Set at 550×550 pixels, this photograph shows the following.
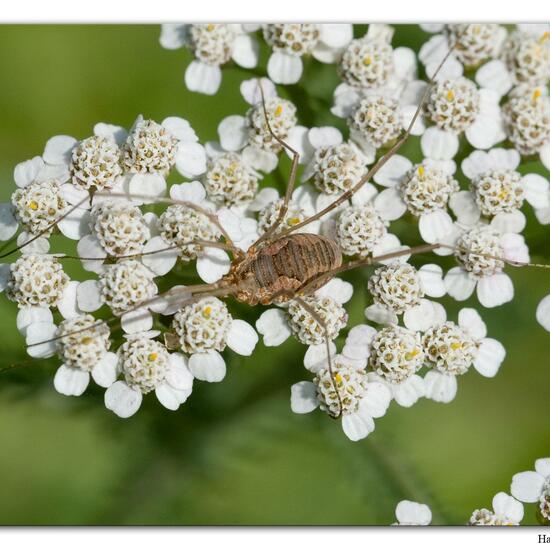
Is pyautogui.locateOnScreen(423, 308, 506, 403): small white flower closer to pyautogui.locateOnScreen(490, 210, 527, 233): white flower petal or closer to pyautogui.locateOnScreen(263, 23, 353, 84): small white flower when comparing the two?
pyautogui.locateOnScreen(490, 210, 527, 233): white flower petal

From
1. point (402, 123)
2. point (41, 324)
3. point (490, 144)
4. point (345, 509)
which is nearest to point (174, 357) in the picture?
point (41, 324)

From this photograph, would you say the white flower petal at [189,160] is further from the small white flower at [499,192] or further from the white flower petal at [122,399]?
the small white flower at [499,192]

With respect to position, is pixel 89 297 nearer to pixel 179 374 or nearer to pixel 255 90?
pixel 179 374

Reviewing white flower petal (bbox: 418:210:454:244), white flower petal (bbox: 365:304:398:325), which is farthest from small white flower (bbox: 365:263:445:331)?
white flower petal (bbox: 418:210:454:244)

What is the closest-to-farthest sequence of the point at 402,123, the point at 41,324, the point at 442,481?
1. the point at 41,324
2. the point at 402,123
3. the point at 442,481

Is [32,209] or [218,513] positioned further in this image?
[218,513]

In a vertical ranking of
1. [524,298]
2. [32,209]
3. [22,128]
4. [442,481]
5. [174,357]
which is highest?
[22,128]

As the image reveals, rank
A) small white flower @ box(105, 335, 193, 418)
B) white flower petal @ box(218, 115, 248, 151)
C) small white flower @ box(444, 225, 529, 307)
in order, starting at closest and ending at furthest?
small white flower @ box(105, 335, 193, 418)
small white flower @ box(444, 225, 529, 307)
white flower petal @ box(218, 115, 248, 151)

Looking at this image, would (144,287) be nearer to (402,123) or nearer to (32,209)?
(32,209)
